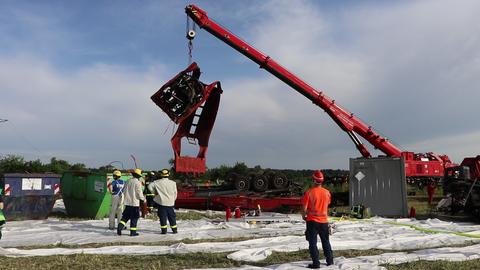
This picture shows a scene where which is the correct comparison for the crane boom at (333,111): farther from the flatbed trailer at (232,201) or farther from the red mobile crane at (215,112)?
the flatbed trailer at (232,201)

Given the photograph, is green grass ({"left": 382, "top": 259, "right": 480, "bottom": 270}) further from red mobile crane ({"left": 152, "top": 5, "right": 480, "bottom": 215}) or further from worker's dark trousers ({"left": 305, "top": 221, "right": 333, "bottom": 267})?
red mobile crane ({"left": 152, "top": 5, "right": 480, "bottom": 215})

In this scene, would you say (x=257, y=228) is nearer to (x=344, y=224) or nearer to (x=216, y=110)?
(x=344, y=224)

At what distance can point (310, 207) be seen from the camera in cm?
665

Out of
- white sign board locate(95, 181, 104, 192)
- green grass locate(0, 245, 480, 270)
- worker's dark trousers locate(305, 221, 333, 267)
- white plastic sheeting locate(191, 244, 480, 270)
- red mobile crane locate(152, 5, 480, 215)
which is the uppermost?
red mobile crane locate(152, 5, 480, 215)

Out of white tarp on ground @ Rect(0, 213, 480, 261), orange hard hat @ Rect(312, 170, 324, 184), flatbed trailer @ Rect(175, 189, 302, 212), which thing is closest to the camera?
orange hard hat @ Rect(312, 170, 324, 184)

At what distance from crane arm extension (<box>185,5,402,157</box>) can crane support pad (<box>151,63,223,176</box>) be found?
228cm

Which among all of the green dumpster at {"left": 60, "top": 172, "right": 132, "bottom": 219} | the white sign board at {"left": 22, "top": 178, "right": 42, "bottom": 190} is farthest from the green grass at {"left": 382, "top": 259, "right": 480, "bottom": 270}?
the white sign board at {"left": 22, "top": 178, "right": 42, "bottom": 190}

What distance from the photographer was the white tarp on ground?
7902 mm

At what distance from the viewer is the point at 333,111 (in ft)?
61.3

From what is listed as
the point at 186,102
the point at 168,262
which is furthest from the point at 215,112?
the point at 168,262

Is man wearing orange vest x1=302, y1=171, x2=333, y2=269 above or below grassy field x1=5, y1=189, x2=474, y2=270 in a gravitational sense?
above

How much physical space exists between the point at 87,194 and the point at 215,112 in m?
5.95

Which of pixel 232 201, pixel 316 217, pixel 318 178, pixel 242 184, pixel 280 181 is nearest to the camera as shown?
pixel 316 217

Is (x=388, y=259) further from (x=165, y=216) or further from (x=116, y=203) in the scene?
(x=116, y=203)
